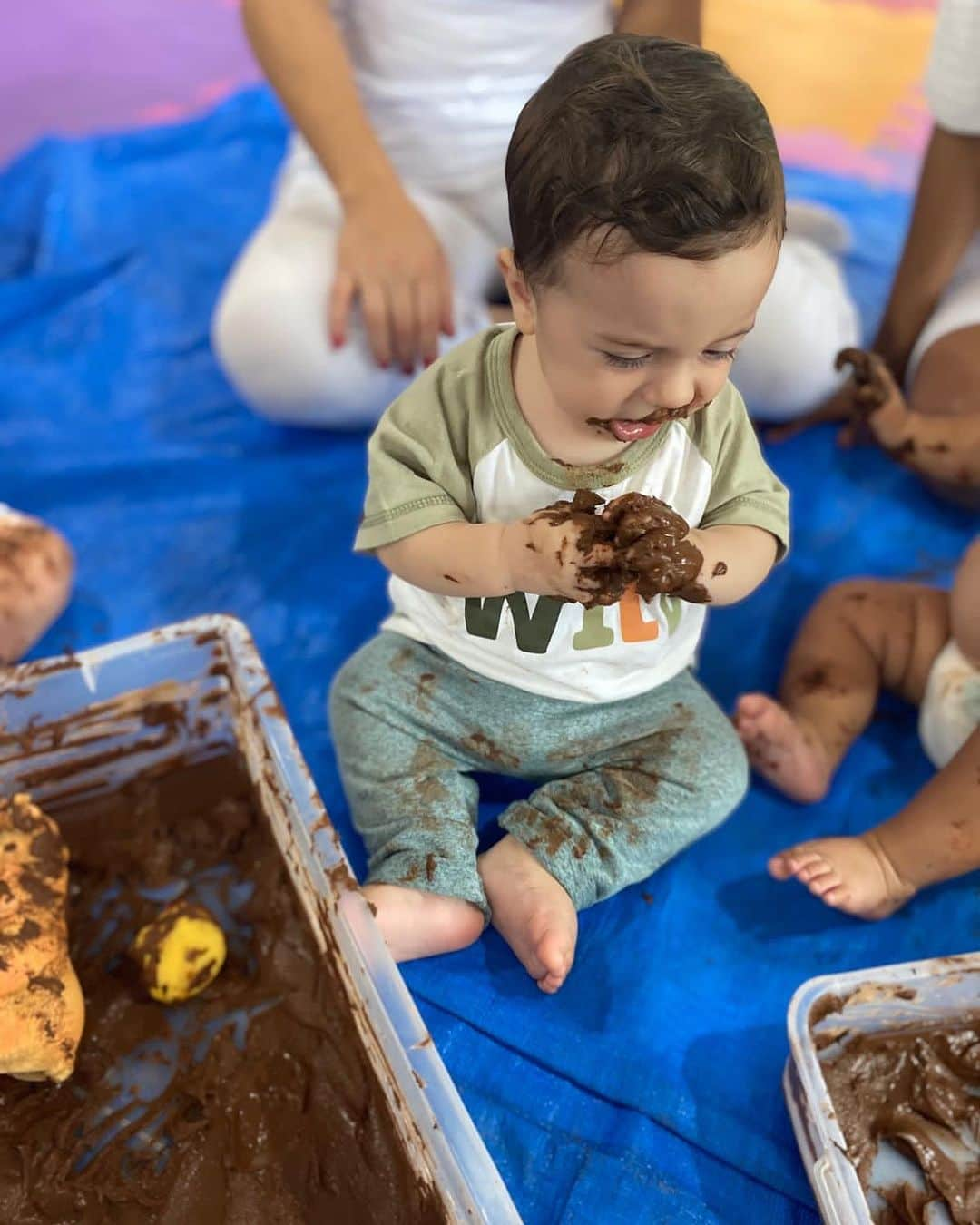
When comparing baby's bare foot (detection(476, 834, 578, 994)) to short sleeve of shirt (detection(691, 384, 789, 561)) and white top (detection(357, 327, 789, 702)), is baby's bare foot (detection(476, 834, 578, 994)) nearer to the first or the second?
white top (detection(357, 327, 789, 702))

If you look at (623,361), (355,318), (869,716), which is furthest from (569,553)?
(355,318)

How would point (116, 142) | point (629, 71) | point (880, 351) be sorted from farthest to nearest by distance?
point (116, 142)
point (880, 351)
point (629, 71)

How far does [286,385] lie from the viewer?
1179 mm

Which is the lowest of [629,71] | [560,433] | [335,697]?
[335,697]

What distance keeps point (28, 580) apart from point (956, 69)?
1.06 metres

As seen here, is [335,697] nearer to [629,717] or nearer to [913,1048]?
[629,717]

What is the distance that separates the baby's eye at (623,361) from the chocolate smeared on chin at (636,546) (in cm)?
8

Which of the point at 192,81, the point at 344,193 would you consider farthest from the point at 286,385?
the point at 192,81

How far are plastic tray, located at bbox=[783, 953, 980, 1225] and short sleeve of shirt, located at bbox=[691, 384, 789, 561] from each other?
0.32 meters

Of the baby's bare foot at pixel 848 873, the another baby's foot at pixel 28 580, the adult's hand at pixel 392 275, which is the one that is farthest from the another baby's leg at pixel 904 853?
the another baby's foot at pixel 28 580

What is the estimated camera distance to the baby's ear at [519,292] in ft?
2.09

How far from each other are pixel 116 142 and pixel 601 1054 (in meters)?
1.60

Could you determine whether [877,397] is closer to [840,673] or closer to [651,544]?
[840,673]

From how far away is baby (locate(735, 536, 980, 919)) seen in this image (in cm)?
84
